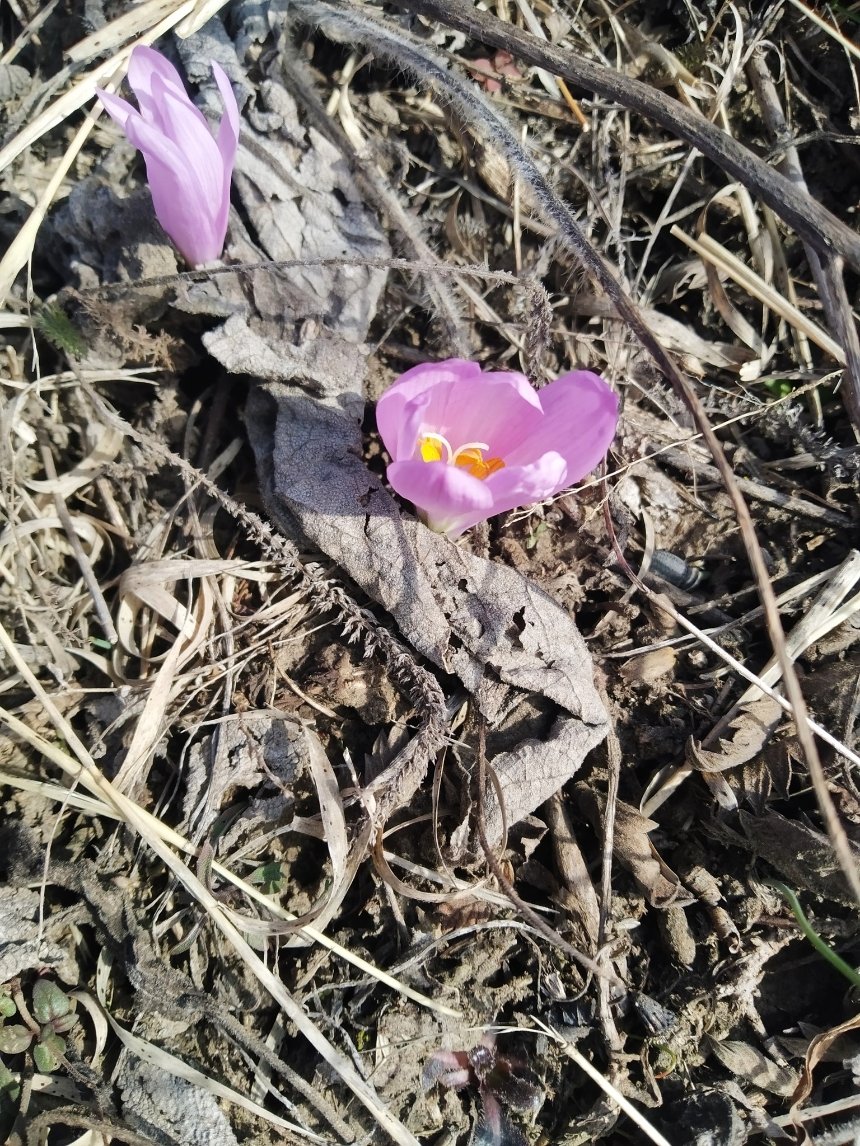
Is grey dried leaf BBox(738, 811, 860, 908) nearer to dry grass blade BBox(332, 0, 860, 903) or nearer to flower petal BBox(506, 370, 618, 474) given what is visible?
dry grass blade BBox(332, 0, 860, 903)

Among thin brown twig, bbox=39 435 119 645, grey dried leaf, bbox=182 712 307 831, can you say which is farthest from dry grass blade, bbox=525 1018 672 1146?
thin brown twig, bbox=39 435 119 645

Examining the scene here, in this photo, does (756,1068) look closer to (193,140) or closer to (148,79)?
(193,140)

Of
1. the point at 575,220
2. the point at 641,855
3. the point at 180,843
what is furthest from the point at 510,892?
the point at 575,220

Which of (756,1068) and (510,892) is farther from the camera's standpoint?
(756,1068)

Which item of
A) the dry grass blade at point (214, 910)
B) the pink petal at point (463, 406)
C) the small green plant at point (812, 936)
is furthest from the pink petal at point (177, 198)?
the small green plant at point (812, 936)

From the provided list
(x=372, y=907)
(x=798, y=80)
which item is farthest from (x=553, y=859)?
(x=798, y=80)

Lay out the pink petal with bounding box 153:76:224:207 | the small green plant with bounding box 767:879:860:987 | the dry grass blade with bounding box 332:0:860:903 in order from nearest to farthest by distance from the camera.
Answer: the dry grass blade with bounding box 332:0:860:903, the small green plant with bounding box 767:879:860:987, the pink petal with bounding box 153:76:224:207

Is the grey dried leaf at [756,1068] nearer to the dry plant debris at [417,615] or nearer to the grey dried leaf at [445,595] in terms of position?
the dry plant debris at [417,615]
